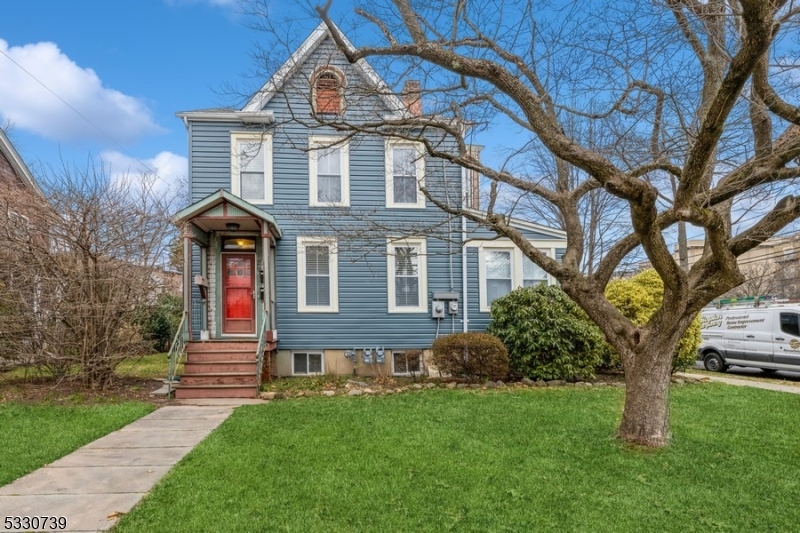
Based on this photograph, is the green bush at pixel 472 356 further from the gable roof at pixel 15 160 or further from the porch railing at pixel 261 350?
the gable roof at pixel 15 160

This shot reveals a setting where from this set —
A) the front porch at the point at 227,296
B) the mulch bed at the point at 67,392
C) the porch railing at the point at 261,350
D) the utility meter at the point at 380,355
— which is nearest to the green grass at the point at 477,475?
the porch railing at the point at 261,350

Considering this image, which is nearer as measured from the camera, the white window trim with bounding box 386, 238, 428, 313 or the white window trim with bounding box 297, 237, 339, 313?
the white window trim with bounding box 297, 237, 339, 313

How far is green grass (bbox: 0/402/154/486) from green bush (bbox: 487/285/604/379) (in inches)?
253

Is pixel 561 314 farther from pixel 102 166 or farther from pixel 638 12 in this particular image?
pixel 102 166

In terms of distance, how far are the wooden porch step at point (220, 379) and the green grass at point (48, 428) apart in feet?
3.22

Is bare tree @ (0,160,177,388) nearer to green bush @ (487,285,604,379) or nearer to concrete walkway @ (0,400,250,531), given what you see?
concrete walkway @ (0,400,250,531)

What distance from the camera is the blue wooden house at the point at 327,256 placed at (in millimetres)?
10094

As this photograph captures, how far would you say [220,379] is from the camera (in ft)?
27.2

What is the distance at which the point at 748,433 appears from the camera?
18.2ft

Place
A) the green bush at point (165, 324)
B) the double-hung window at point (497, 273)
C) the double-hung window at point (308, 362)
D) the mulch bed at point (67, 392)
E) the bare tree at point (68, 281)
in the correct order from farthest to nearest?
the green bush at point (165, 324), the double-hung window at point (497, 273), the double-hung window at point (308, 362), the bare tree at point (68, 281), the mulch bed at point (67, 392)

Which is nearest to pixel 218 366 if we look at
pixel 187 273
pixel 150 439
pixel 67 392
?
pixel 187 273

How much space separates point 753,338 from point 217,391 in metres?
13.3

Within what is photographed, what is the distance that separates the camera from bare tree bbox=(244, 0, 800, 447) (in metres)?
4.02

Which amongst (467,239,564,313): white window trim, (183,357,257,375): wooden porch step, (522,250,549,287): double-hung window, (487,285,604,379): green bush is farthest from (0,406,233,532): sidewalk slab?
(522,250,549,287): double-hung window
